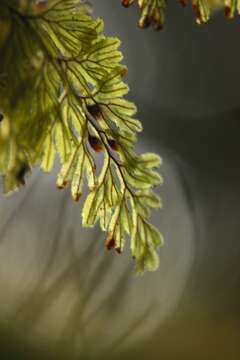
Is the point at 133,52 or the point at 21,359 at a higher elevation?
the point at 133,52

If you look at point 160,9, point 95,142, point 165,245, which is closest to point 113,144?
point 95,142

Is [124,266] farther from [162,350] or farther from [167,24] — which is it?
[167,24]

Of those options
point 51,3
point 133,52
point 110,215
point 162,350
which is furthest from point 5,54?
point 133,52

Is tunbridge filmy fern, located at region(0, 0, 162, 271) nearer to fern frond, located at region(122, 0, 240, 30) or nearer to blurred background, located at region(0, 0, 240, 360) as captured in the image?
fern frond, located at region(122, 0, 240, 30)

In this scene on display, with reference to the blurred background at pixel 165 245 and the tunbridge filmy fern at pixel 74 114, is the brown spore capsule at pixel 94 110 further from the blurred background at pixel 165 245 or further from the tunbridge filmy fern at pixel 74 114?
the blurred background at pixel 165 245

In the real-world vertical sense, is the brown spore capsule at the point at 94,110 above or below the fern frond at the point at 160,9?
below

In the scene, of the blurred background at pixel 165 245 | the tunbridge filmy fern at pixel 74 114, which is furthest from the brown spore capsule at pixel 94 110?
the blurred background at pixel 165 245
